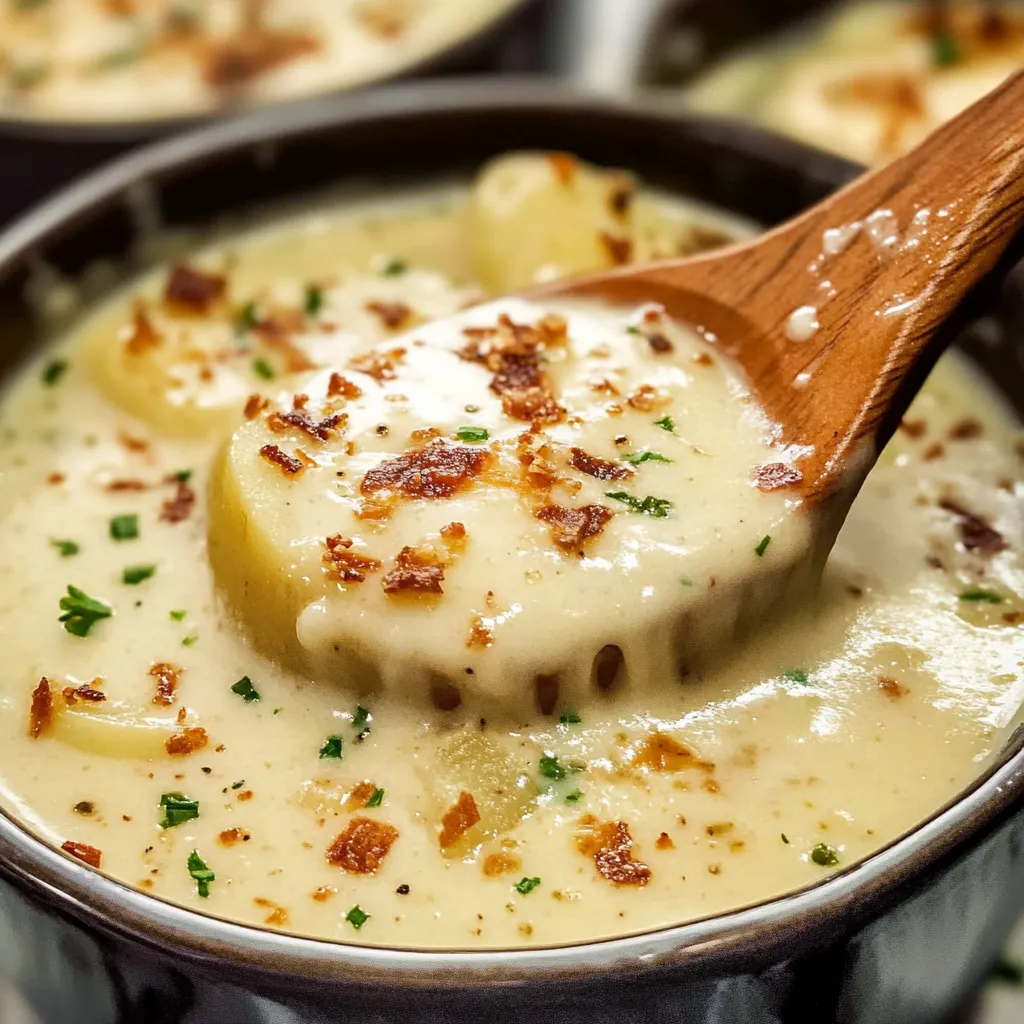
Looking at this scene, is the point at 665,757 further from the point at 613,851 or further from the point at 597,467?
the point at 597,467

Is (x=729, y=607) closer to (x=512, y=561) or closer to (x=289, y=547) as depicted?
(x=512, y=561)

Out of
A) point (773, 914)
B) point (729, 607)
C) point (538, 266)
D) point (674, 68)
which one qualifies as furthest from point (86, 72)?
point (773, 914)

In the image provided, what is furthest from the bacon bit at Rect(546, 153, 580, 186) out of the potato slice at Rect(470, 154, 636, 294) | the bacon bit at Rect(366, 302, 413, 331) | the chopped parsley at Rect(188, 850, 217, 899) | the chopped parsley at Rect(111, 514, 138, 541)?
the chopped parsley at Rect(188, 850, 217, 899)

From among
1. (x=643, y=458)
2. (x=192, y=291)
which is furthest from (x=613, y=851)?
(x=192, y=291)

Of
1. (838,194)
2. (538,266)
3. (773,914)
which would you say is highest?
(838,194)

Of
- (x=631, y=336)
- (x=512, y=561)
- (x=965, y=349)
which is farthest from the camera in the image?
(x=965, y=349)

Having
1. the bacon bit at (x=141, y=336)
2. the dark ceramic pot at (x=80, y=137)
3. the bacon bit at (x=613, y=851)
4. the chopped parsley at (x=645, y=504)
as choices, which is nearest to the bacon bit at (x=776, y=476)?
the chopped parsley at (x=645, y=504)

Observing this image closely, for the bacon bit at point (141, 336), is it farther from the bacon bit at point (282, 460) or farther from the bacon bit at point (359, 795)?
the bacon bit at point (359, 795)
